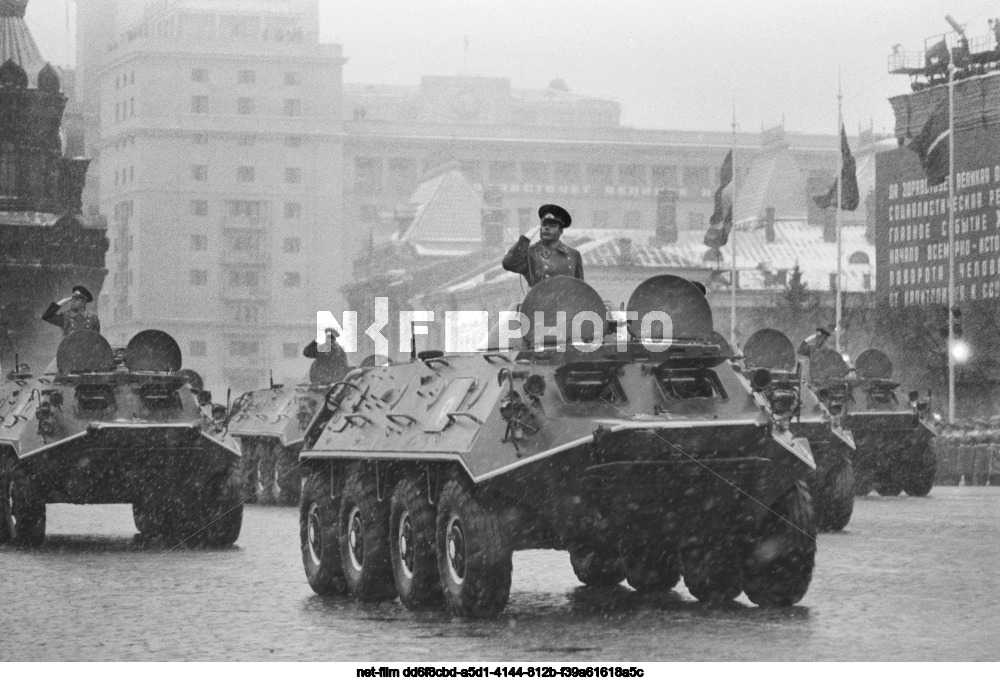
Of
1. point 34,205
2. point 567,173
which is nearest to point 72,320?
point 34,205

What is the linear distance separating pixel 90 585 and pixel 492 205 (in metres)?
66.7

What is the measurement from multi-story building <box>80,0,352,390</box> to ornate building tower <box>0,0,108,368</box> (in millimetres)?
29530

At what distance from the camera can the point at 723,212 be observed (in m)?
65.6

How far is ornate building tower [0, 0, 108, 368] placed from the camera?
5225cm

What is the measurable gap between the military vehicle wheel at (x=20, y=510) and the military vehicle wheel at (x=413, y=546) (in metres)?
7.71

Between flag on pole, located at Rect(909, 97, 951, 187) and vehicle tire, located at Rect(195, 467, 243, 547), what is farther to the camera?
flag on pole, located at Rect(909, 97, 951, 187)

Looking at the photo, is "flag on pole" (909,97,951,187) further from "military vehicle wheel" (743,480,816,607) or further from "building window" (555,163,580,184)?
"military vehicle wheel" (743,480,816,607)

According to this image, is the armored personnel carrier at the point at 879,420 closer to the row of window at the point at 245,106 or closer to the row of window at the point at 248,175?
the row of window at the point at 245,106

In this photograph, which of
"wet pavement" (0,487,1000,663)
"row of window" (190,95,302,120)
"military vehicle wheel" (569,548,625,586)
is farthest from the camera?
"row of window" (190,95,302,120)

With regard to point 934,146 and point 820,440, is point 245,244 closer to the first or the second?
point 934,146

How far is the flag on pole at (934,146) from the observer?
57.4 m

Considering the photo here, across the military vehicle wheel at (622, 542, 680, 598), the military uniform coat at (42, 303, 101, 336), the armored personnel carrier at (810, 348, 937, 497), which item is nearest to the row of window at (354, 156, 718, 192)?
the armored personnel carrier at (810, 348, 937, 497)

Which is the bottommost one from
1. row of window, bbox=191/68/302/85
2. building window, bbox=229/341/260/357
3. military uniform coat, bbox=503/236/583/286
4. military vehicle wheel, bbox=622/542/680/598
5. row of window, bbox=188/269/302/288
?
military vehicle wheel, bbox=622/542/680/598

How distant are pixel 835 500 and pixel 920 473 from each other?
30.4 ft
